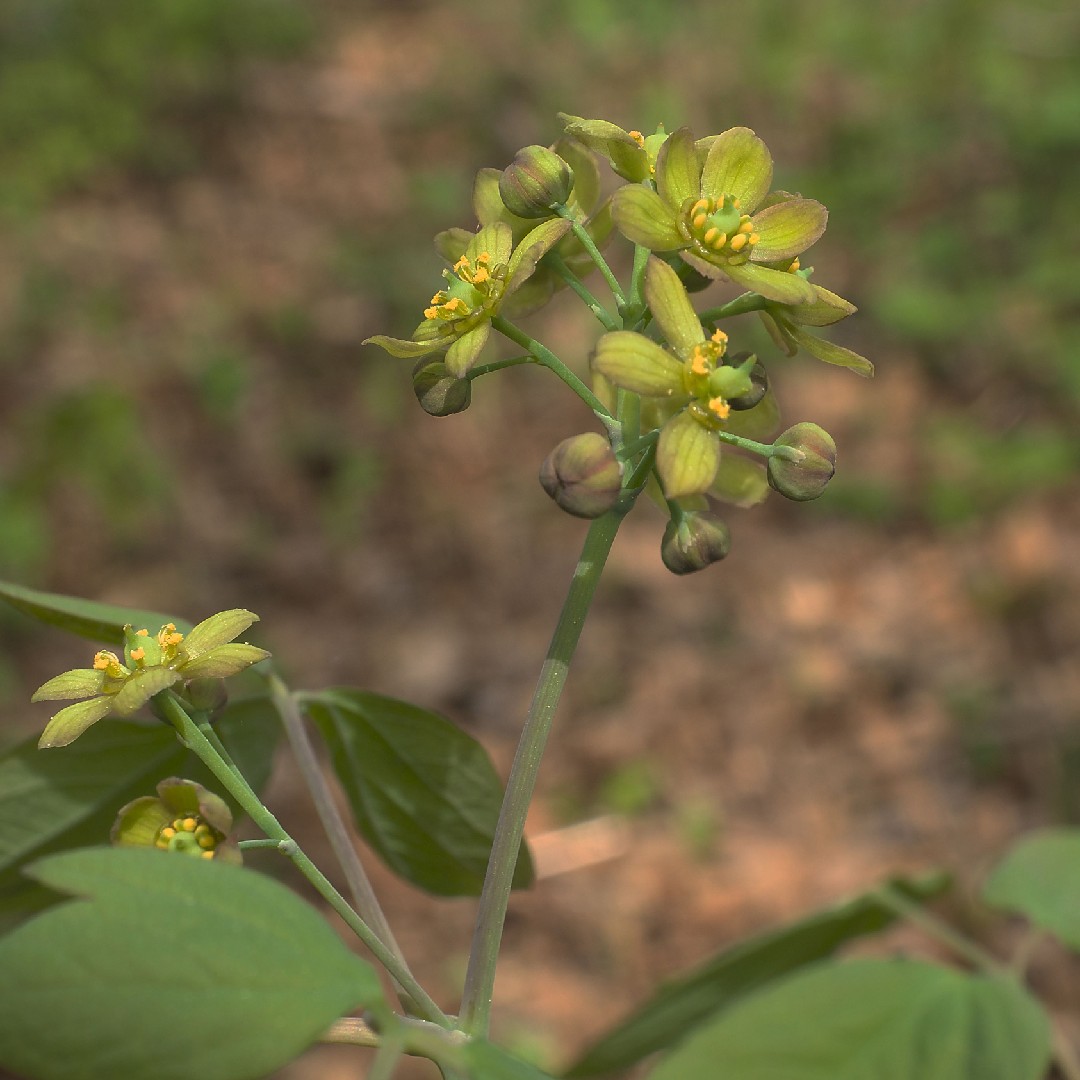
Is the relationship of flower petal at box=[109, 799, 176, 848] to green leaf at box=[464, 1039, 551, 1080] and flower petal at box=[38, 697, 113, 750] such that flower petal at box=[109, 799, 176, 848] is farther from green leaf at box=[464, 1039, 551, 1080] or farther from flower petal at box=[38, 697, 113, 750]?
green leaf at box=[464, 1039, 551, 1080]

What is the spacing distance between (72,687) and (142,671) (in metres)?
0.10

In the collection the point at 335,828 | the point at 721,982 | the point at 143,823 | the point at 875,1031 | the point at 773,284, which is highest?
the point at 773,284

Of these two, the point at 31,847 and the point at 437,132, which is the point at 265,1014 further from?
the point at 437,132

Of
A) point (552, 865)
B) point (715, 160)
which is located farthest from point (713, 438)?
point (552, 865)

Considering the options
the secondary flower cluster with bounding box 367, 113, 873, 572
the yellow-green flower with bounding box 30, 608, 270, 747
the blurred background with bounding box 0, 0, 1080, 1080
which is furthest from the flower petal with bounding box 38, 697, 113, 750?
the blurred background with bounding box 0, 0, 1080, 1080

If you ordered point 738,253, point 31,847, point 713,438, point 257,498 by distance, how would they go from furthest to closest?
point 257,498
point 31,847
point 738,253
point 713,438

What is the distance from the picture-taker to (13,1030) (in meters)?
1.39

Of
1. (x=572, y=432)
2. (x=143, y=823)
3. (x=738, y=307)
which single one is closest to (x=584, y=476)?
(x=738, y=307)

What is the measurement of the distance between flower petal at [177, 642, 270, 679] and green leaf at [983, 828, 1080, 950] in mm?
1835

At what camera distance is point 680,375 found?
1.76m

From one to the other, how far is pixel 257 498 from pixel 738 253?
5.04m

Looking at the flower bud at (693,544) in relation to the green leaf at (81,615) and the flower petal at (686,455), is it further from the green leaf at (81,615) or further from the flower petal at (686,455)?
the green leaf at (81,615)

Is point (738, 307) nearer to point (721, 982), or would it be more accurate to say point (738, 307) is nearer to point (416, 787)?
point (416, 787)

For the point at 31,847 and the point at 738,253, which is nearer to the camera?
the point at 738,253
